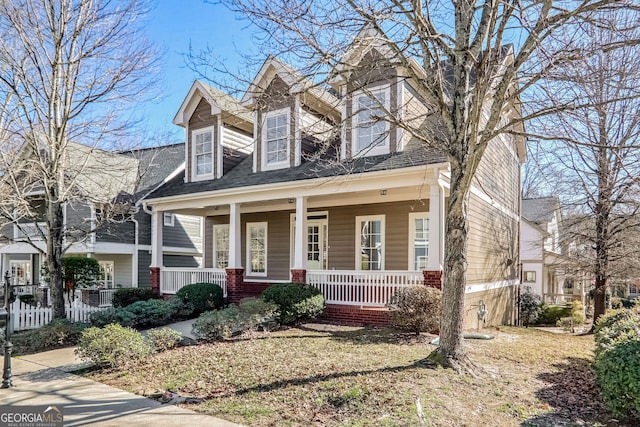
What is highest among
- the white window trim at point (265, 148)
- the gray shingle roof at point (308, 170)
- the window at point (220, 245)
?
the white window trim at point (265, 148)

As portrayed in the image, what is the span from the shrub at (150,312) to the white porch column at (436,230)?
708cm

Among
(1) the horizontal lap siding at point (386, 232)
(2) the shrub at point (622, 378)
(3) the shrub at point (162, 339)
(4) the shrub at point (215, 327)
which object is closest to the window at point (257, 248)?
(1) the horizontal lap siding at point (386, 232)

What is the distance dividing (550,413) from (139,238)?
66.5 ft

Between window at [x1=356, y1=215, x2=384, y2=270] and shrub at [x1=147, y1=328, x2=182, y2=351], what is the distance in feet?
21.8

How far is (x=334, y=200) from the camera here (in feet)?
44.9

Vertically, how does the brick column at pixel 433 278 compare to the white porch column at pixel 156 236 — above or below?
below

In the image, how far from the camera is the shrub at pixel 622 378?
4.48 metres

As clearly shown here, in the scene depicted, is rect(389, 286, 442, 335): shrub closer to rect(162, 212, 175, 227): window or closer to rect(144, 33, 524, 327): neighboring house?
rect(144, 33, 524, 327): neighboring house

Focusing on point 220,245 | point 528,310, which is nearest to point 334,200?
point 220,245

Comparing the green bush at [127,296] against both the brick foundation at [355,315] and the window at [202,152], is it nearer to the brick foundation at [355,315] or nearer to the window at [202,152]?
the window at [202,152]

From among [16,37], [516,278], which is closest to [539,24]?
[16,37]

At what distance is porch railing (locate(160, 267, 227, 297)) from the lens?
13944 mm

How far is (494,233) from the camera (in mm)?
14438

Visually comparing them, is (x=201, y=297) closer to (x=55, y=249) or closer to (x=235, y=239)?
(x=235, y=239)
